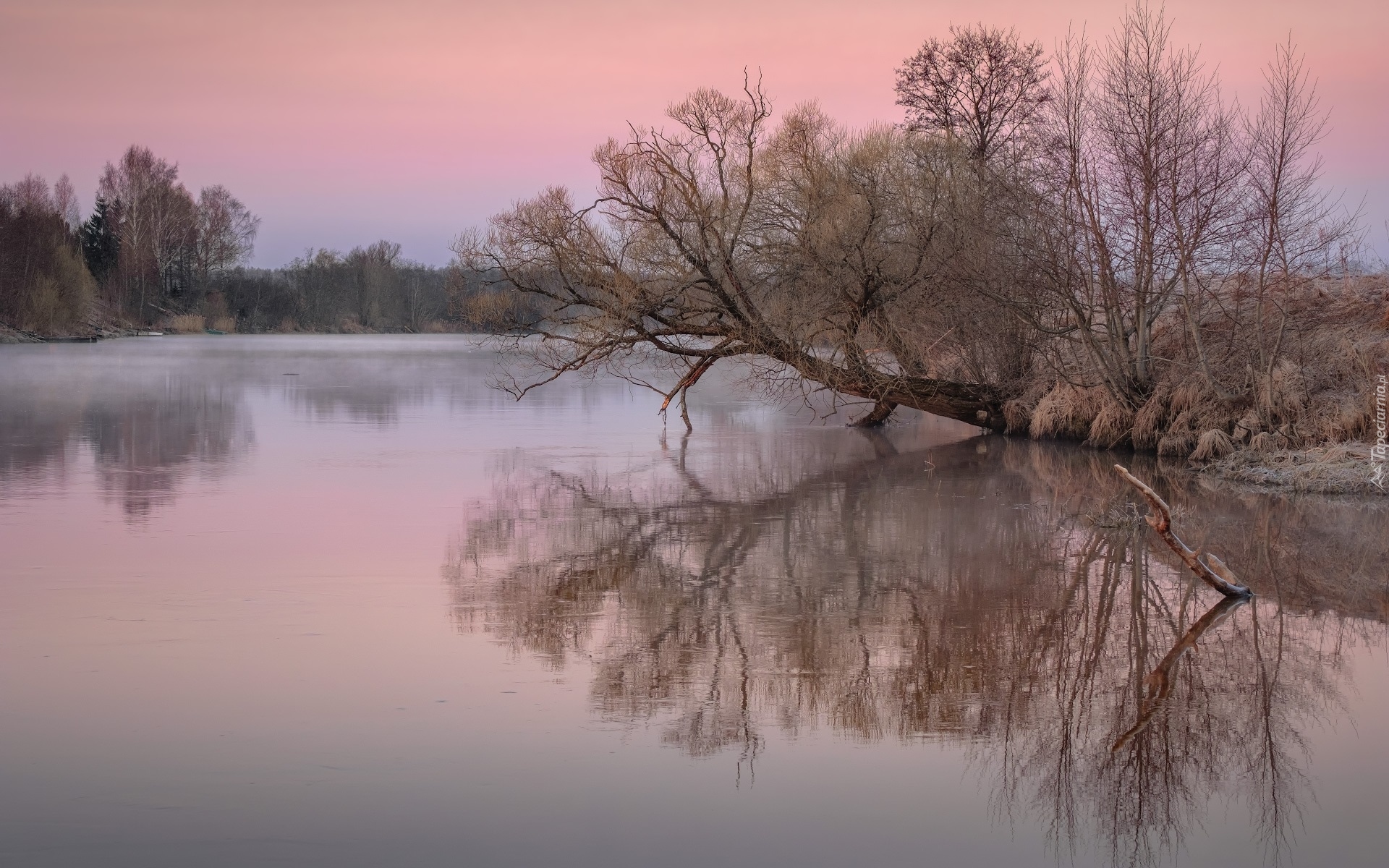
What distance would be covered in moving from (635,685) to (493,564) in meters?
3.38

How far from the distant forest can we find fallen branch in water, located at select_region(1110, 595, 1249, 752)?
61506mm

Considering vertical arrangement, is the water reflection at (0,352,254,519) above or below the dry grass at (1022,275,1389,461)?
below

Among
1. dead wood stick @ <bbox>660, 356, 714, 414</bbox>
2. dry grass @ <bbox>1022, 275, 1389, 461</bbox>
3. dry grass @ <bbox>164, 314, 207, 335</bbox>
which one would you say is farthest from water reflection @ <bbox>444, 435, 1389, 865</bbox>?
dry grass @ <bbox>164, 314, 207, 335</bbox>

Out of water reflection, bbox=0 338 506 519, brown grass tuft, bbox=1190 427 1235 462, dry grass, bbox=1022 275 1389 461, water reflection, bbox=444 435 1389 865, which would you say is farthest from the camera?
brown grass tuft, bbox=1190 427 1235 462

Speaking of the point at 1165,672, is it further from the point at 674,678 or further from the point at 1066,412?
the point at 1066,412

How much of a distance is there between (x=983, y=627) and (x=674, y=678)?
7.15ft

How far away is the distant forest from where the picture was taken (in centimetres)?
6500

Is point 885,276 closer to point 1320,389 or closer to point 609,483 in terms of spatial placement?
point 1320,389

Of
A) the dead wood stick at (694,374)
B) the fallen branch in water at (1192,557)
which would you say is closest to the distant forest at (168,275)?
the dead wood stick at (694,374)

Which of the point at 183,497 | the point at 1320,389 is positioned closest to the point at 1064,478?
the point at 1320,389

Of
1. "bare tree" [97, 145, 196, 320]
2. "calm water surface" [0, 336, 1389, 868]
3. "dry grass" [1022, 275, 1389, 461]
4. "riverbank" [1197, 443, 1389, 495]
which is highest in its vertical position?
"bare tree" [97, 145, 196, 320]

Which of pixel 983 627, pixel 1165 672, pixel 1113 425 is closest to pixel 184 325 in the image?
pixel 1113 425

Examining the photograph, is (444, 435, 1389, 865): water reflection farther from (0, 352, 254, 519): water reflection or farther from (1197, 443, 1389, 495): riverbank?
(0, 352, 254, 519): water reflection

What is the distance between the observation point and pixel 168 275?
305 feet
